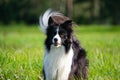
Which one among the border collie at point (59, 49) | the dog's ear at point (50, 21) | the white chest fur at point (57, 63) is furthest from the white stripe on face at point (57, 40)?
the dog's ear at point (50, 21)

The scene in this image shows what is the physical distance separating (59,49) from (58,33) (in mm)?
283

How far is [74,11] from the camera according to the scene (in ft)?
174

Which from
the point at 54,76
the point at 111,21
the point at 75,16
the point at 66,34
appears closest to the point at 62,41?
the point at 66,34

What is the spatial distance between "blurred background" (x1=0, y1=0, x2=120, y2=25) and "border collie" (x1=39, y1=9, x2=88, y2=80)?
4315 centimetres

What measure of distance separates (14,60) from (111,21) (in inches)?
1995

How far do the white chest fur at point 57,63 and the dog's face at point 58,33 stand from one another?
128mm

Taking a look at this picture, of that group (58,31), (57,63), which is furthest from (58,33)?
(57,63)

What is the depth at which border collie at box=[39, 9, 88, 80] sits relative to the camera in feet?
26.6

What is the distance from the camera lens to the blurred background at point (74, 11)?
52.7 metres

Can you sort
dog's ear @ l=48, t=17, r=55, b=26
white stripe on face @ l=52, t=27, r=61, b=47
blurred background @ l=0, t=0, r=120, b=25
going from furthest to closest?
blurred background @ l=0, t=0, r=120, b=25 < dog's ear @ l=48, t=17, r=55, b=26 < white stripe on face @ l=52, t=27, r=61, b=47

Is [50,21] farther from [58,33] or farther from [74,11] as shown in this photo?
[74,11]

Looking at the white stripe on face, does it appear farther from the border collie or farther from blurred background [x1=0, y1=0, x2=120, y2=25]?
blurred background [x1=0, y1=0, x2=120, y2=25]

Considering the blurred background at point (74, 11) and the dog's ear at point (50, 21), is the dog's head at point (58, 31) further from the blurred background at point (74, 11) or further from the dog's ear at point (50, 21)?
the blurred background at point (74, 11)

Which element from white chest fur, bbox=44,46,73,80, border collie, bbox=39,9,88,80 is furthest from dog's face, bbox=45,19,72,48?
white chest fur, bbox=44,46,73,80
